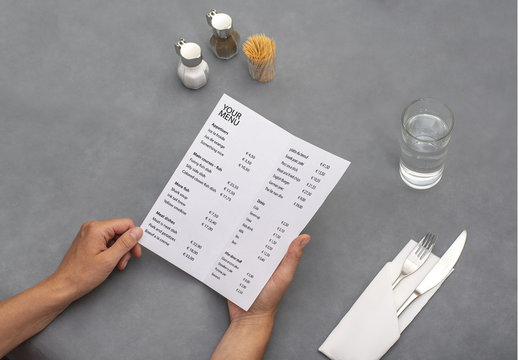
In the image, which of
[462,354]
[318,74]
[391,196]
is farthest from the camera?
[318,74]

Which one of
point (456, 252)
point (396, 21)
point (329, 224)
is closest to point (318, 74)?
point (396, 21)

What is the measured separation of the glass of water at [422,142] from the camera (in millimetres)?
1079

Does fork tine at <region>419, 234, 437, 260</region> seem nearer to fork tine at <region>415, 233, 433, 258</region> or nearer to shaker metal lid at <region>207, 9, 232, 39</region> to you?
fork tine at <region>415, 233, 433, 258</region>

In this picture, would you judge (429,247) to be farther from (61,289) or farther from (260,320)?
(61,289)

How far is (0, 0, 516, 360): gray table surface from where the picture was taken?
1.08m

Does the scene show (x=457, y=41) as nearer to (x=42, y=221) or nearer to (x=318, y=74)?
(x=318, y=74)

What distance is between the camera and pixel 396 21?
4.15 ft

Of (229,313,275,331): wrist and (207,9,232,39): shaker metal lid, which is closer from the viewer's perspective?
(229,313,275,331): wrist

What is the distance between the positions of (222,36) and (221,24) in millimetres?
26

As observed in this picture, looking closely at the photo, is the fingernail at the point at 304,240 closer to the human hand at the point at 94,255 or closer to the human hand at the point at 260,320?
the human hand at the point at 260,320

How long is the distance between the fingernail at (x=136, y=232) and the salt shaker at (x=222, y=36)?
0.42m

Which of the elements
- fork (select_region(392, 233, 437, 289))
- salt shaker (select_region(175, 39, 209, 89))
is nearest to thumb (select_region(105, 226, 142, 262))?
salt shaker (select_region(175, 39, 209, 89))

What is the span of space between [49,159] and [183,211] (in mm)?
335

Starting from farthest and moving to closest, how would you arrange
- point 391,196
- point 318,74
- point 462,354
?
point 318,74
point 391,196
point 462,354
